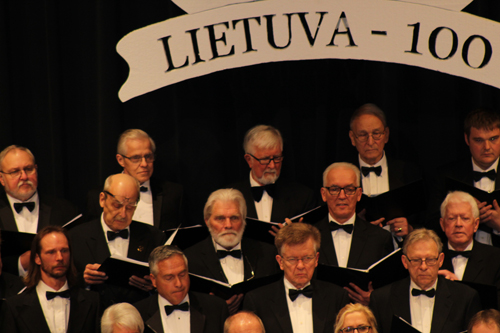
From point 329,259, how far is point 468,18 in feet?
5.84

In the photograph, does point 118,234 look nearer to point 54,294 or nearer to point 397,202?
point 54,294

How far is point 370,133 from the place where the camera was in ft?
15.6

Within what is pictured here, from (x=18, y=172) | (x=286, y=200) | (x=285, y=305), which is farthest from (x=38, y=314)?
(x=286, y=200)

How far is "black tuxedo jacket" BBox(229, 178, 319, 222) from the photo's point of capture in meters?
4.70

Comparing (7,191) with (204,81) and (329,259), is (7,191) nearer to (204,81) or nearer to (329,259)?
(204,81)

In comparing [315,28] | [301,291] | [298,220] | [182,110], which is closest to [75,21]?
[182,110]

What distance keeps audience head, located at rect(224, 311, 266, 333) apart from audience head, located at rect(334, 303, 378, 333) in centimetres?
39

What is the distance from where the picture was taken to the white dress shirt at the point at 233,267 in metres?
4.28

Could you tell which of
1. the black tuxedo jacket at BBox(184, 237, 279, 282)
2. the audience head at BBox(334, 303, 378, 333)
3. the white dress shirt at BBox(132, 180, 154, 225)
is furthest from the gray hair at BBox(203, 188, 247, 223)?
the audience head at BBox(334, 303, 378, 333)

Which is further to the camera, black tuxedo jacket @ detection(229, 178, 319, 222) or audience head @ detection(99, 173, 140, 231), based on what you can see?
black tuxedo jacket @ detection(229, 178, 319, 222)

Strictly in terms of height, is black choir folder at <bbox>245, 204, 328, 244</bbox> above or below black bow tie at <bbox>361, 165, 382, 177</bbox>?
below

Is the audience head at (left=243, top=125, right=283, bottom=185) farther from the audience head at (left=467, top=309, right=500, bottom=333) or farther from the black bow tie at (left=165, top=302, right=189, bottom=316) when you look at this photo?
the audience head at (left=467, top=309, right=500, bottom=333)

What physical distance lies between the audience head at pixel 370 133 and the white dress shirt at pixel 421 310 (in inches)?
41.4

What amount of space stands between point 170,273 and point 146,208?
105 centimetres
